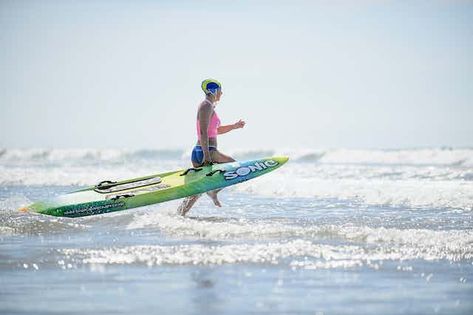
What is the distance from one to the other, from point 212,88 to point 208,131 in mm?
590

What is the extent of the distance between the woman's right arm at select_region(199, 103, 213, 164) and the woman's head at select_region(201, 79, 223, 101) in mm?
155

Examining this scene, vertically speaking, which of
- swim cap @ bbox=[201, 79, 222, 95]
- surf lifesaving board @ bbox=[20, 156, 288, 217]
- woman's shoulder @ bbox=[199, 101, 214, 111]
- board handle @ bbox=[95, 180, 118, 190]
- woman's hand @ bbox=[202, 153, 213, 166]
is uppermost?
swim cap @ bbox=[201, 79, 222, 95]

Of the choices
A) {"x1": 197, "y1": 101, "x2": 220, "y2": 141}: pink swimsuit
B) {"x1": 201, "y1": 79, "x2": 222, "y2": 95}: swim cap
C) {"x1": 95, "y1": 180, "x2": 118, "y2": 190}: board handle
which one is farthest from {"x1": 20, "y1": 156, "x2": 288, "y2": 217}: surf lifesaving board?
{"x1": 201, "y1": 79, "x2": 222, "y2": 95}: swim cap

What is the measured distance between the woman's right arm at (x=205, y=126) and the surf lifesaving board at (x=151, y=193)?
0.58 feet

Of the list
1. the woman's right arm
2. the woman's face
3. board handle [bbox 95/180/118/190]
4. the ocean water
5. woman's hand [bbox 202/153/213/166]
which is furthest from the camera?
board handle [bbox 95/180/118/190]

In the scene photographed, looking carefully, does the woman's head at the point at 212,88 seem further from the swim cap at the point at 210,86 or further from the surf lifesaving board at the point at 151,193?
the surf lifesaving board at the point at 151,193

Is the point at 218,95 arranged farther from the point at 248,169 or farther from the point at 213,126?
the point at 248,169

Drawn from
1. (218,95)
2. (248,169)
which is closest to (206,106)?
(218,95)

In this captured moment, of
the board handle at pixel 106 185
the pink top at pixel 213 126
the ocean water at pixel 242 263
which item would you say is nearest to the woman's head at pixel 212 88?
the pink top at pixel 213 126

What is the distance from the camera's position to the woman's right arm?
9.39 metres

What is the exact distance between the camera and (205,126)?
30.9 ft

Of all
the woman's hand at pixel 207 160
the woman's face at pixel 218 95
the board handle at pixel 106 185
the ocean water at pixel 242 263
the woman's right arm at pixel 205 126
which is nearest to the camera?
the ocean water at pixel 242 263

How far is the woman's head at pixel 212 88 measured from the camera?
9562 millimetres

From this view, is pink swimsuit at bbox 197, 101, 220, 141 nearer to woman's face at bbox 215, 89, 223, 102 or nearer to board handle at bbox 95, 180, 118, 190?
woman's face at bbox 215, 89, 223, 102
